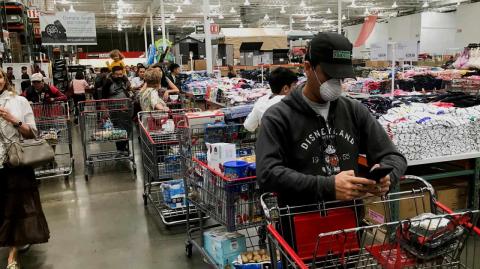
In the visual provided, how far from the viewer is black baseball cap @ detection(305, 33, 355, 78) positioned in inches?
72.7

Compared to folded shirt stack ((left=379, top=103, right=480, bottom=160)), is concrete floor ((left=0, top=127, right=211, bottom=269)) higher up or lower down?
lower down

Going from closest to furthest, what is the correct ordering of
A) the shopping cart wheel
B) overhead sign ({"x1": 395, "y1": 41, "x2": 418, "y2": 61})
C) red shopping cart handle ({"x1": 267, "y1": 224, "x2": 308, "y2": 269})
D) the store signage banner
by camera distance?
red shopping cart handle ({"x1": 267, "y1": 224, "x2": 308, "y2": 269}), the shopping cart wheel, overhead sign ({"x1": 395, "y1": 41, "x2": 418, "y2": 61}), the store signage banner

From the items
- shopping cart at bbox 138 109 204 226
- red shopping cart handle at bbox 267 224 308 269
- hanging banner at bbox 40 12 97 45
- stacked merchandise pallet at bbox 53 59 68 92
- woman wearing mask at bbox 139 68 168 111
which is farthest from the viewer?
stacked merchandise pallet at bbox 53 59 68 92

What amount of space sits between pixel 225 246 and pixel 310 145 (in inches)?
72.1

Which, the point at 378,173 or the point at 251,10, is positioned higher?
the point at 251,10

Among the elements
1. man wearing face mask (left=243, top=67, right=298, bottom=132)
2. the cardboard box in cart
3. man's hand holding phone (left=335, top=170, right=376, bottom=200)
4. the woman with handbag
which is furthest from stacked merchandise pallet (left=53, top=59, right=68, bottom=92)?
man's hand holding phone (left=335, top=170, right=376, bottom=200)

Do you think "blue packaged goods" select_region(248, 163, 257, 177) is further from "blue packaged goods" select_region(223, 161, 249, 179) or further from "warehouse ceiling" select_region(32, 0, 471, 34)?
"warehouse ceiling" select_region(32, 0, 471, 34)

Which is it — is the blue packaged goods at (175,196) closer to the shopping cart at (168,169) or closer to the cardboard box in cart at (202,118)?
the shopping cart at (168,169)

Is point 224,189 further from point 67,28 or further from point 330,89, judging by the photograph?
point 67,28

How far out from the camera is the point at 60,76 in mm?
16438

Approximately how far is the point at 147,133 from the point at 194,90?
466cm

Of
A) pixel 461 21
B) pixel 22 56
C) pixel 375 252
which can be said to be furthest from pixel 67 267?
pixel 461 21

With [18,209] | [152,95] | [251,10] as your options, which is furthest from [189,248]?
[251,10]

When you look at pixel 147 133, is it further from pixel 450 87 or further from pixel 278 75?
pixel 450 87
